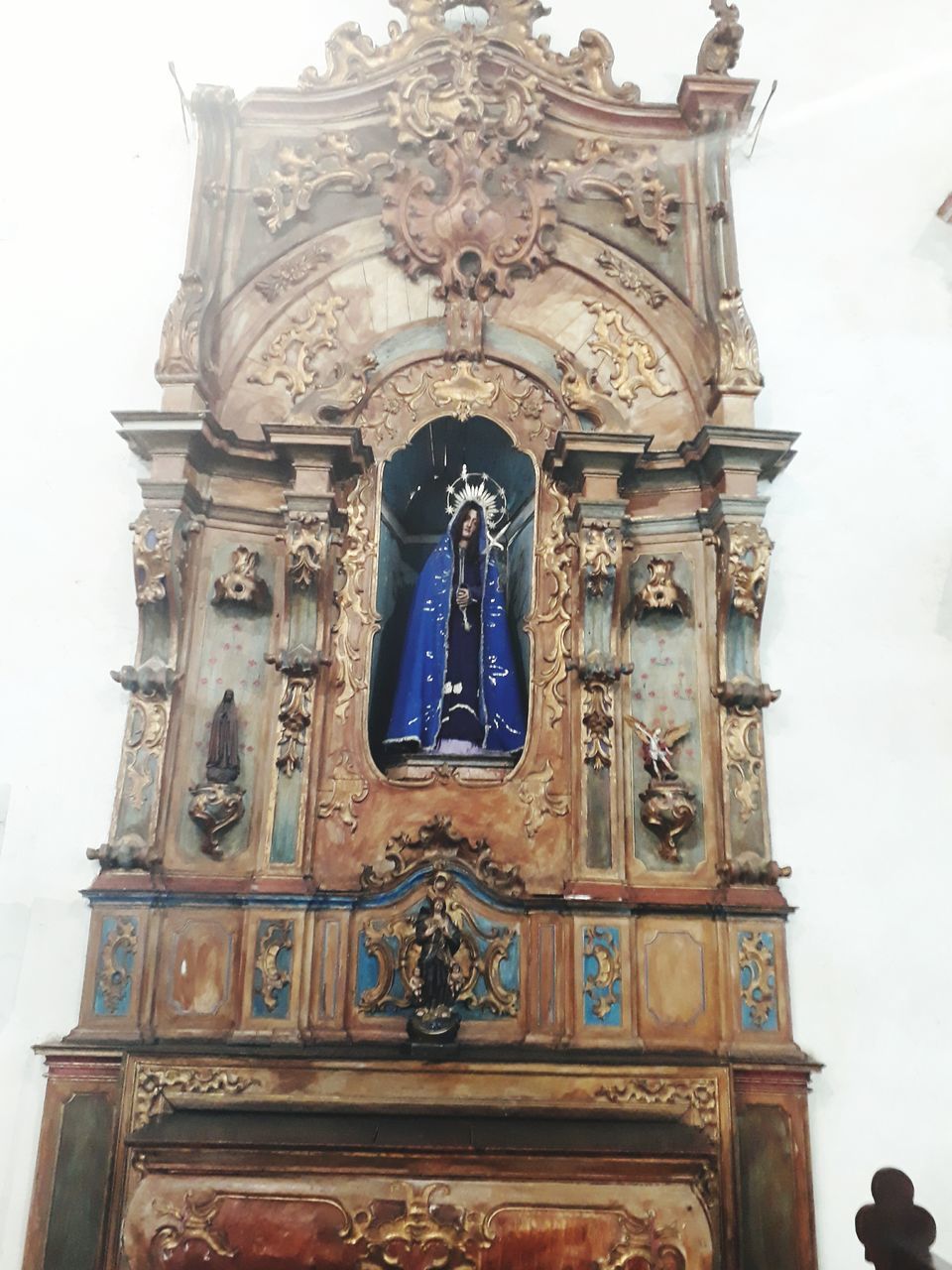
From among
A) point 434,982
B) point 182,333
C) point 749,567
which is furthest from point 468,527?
point 434,982

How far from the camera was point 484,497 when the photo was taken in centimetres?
543

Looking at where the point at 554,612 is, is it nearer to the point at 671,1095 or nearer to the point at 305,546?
the point at 305,546

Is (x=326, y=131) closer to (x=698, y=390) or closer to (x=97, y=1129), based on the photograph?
(x=698, y=390)

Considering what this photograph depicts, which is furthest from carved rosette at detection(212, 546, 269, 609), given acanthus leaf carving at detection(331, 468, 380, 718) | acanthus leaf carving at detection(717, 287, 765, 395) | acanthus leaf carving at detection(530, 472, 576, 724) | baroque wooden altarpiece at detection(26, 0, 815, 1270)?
acanthus leaf carving at detection(717, 287, 765, 395)

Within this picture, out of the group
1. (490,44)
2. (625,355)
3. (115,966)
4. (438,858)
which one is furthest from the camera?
(490,44)

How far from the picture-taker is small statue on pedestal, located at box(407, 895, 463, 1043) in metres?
4.22

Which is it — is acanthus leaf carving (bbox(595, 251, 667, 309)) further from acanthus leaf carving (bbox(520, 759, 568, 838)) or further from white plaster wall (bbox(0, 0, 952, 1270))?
acanthus leaf carving (bbox(520, 759, 568, 838))

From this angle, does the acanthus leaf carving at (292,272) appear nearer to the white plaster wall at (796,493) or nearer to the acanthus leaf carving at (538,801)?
the white plaster wall at (796,493)

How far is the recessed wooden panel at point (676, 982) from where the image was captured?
4.34 m

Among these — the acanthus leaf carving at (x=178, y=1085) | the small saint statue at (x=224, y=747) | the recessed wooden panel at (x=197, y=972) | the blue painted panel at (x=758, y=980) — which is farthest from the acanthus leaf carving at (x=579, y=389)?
the acanthus leaf carving at (x=178, y=1085)

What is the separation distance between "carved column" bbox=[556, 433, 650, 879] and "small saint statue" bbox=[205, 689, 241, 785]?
4.93 ft

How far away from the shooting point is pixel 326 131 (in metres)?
5.43

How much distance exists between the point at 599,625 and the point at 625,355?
139cm

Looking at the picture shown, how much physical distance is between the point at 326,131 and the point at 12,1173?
16.2 feet
